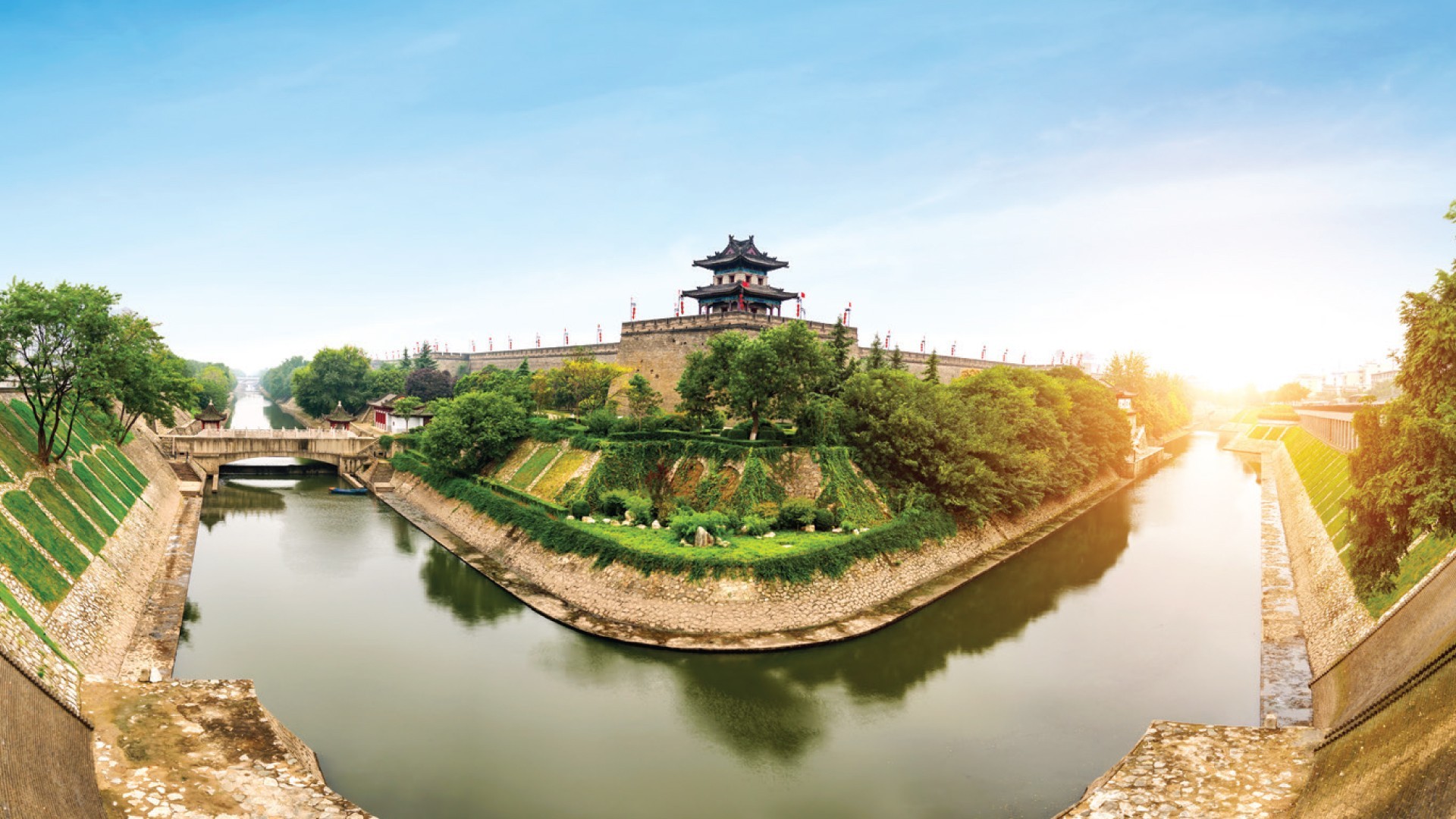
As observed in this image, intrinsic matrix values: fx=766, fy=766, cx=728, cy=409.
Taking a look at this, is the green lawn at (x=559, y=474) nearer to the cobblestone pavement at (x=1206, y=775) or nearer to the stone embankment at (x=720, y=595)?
the stone embankment at (x=720, y=595)

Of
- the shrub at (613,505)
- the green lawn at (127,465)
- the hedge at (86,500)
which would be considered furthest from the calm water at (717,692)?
the green lawn at (127,465)

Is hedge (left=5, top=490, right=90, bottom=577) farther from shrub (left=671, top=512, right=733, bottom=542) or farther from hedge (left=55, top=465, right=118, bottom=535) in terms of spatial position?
shrub (left=671, top=512, right=733, bottom=542)

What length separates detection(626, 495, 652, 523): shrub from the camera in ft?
89.1

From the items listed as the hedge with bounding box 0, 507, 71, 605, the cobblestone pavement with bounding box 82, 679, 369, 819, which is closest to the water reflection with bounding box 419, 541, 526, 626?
the cobblestone pavement with bounding box 82, 679, 369, 819

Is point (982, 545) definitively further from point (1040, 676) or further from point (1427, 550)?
point (1427, 550)

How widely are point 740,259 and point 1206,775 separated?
37.3m

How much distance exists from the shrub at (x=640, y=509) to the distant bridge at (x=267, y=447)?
90.6 ft

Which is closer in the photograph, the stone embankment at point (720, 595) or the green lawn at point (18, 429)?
the stone embankment at point (720, 595)

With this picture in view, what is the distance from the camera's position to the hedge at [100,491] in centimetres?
2682

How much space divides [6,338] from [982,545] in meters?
34.7

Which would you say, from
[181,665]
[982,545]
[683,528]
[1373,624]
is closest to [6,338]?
A: [181,665]

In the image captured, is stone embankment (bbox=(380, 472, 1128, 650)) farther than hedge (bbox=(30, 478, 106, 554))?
No

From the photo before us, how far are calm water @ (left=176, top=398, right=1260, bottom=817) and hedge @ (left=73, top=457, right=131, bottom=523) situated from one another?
3281 mm

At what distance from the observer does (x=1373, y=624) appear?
59.0ft
